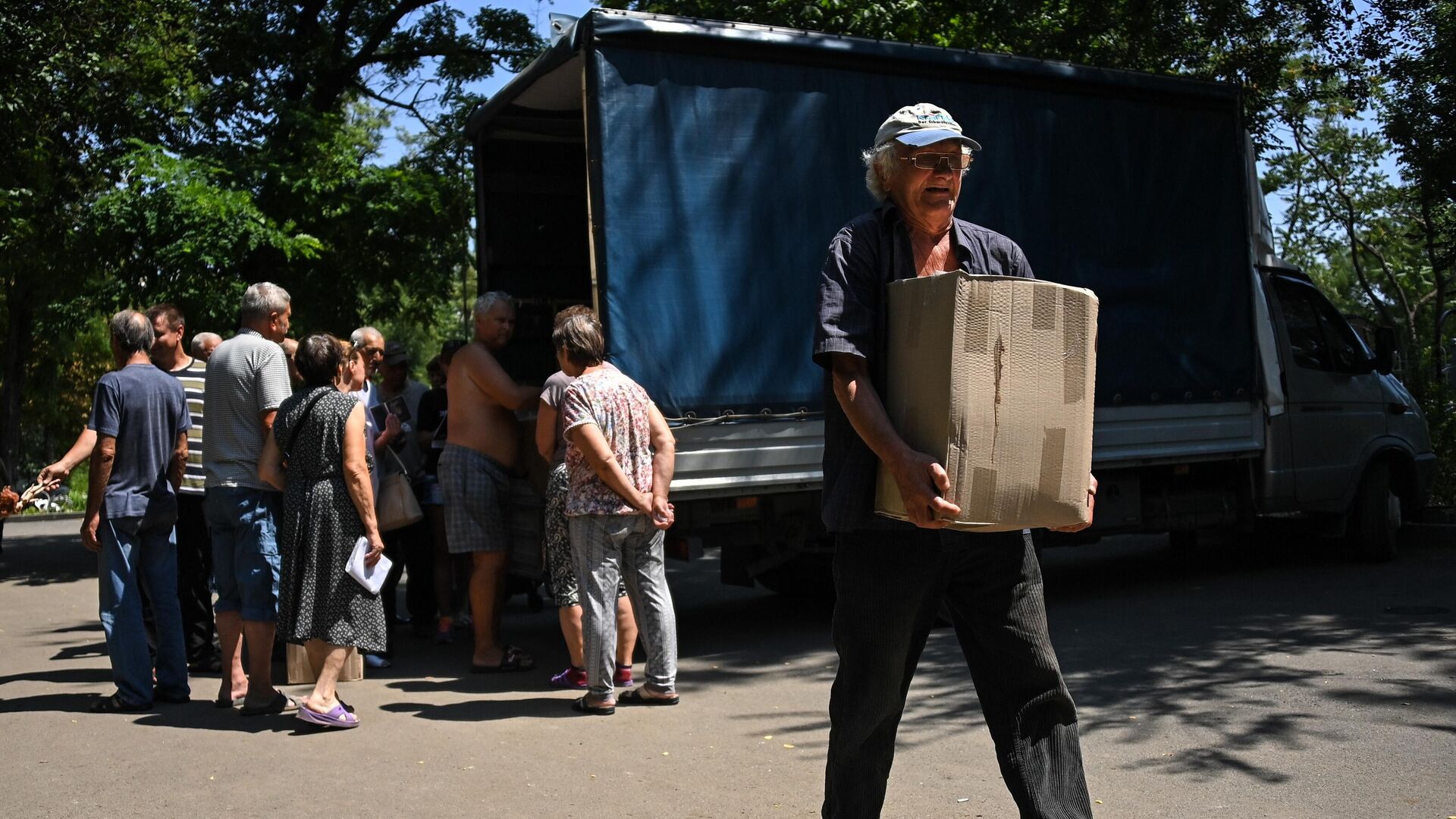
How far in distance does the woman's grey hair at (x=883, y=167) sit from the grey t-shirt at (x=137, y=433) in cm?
440

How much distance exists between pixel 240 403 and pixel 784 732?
9.95 feet

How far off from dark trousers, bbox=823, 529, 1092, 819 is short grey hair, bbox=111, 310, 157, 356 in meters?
4.61

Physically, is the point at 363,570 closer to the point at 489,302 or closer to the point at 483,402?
the point at 483,402

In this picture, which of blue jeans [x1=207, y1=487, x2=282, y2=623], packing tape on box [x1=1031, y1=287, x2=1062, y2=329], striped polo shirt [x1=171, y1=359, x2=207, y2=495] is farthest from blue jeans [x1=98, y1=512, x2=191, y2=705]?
packing tape on box [x1=1031, y1=287, x2=1062, y2=329]

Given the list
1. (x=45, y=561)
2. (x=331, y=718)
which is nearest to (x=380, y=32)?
(x=45, y=561)

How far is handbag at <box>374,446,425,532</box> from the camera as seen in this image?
750 centimetres

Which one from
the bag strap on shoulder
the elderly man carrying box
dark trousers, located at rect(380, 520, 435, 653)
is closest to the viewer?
the elderly man carrying box

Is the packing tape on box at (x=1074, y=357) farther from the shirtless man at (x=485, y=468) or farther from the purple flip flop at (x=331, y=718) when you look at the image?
the shirtless man at (x=485, y=468)

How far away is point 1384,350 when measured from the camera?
34.1ft

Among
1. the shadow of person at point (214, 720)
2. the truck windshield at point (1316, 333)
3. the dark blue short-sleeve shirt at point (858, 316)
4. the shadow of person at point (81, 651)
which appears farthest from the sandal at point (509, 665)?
the truck windshield at point (1316, 333)

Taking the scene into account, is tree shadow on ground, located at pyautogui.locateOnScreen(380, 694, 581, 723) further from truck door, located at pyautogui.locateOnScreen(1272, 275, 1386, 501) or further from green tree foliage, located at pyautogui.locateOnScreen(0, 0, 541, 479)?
green tree foliage, located at pyautogui.locateOnScreen(0, 0, 541, 479)

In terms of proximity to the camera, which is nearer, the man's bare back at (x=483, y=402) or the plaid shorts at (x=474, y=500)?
the plaid shorts at (x=474, y=500)

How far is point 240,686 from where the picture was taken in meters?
6.83

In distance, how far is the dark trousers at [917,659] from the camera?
10.9ft
